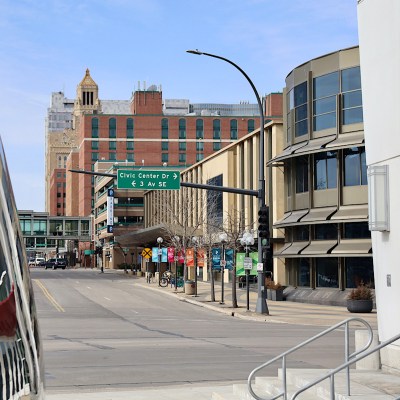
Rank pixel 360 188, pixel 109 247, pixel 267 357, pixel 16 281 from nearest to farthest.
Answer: pixel 16 281 < pixel 267 357 < pixel 360 188 < pixel 109 247

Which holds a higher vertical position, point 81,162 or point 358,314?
point 81,162

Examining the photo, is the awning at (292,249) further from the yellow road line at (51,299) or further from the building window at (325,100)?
the yellow road line at (51,299)

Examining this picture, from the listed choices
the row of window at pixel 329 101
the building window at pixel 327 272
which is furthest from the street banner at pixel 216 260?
the row of window at pixel 329 101

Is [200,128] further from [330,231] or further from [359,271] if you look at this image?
[359,271]

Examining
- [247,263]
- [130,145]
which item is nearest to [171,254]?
[247,263]

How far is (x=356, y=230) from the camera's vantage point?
42.2 m

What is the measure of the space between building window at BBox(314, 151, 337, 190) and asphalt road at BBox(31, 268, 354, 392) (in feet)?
31.2

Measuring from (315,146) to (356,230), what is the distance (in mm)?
4964

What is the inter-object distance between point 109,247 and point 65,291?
263 ft

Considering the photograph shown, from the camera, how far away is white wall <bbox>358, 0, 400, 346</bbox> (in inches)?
506

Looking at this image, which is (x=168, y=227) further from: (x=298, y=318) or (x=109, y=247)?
(x=109, y=247)

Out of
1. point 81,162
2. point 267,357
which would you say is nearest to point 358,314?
point 267,357

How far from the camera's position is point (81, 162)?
168 m

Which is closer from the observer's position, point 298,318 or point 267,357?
point 267,357
